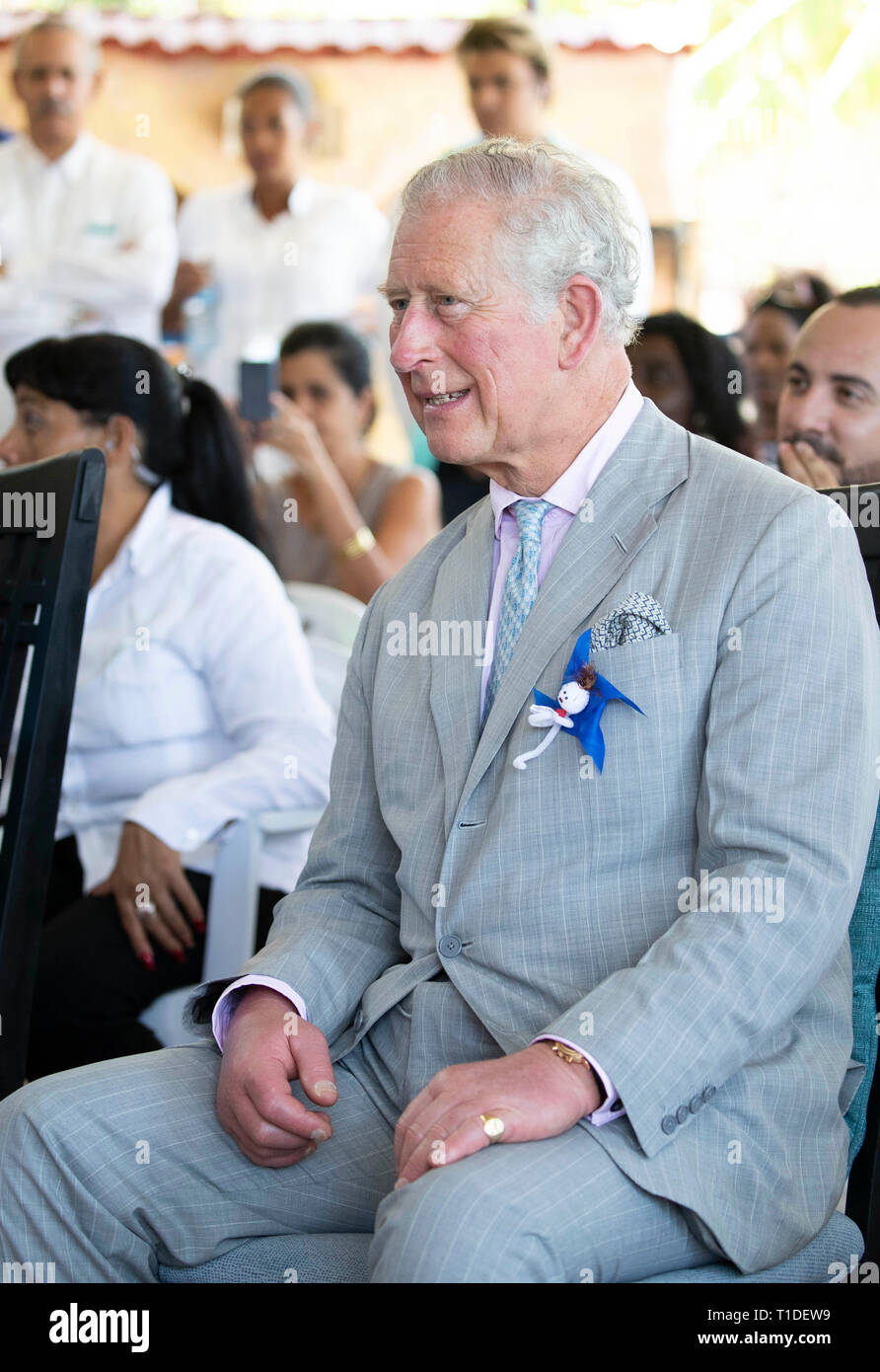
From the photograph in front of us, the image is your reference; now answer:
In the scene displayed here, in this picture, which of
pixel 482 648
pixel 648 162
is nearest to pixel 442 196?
pixel 482 648

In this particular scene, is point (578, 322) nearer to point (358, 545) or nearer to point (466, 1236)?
point (466, 1236)

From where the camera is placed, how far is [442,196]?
1.25m

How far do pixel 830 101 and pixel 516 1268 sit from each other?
3766 millimetres

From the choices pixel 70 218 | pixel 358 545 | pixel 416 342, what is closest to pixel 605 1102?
pixel 416 342

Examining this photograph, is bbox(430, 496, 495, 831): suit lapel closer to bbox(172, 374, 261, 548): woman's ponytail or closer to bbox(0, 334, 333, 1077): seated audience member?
bbox(0, 334, 333, 1077): seated audience member

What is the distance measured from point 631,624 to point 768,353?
86.2 inches

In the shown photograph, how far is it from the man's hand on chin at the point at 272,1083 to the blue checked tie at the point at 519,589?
31cm

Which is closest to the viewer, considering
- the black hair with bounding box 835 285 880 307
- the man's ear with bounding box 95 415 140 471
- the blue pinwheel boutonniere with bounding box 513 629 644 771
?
the blue pinwheel boutonniere with bounding box 513 629 644 771

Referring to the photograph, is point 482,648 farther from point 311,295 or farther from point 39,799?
point 311,295

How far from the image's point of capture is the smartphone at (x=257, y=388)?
365cm

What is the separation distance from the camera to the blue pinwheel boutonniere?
44.8 inches

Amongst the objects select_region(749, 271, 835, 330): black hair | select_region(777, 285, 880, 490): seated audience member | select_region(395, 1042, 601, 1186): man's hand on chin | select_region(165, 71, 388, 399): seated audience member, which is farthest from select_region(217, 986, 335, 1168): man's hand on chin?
select_region(165, 71, 388, 399): seated audience member

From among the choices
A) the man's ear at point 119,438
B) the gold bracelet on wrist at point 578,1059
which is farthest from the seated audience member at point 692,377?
the gold bracelet on wrist at point 578,1059

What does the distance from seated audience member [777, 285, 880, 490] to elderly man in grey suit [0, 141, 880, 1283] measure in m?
0.84
